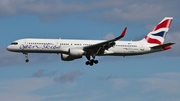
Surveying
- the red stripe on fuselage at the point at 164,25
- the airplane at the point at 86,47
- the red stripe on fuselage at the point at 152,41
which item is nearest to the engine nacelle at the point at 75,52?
the airplane at the point at 86,47

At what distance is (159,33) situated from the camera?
116625 mm

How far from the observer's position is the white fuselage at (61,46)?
4085 inches

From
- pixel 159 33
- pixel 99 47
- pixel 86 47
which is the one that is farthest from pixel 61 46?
pixel 159 33

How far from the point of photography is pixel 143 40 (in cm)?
11256

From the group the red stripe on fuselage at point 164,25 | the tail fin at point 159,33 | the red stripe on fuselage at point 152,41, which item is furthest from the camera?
the red stripe on fuselage at point 164,25

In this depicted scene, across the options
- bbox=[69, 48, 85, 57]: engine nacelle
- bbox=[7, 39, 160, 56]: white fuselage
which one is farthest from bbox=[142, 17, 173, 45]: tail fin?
bbox=[69, 48, 85, 57]: engine nacelle

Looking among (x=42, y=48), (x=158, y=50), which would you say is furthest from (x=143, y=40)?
(x=42, y=48)

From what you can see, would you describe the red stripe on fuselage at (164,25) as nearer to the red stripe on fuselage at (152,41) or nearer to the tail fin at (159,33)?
the tail fin at (159,33)

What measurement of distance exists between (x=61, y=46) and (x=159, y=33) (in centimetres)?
2096

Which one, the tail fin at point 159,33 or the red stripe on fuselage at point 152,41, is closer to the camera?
the red stripe on fuselage at point 152,41

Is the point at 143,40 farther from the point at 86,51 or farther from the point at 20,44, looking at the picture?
the point at 20,44

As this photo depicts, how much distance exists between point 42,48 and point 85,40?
26.1ft

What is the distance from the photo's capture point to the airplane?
103812 mm

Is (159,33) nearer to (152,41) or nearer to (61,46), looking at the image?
(152,41)
